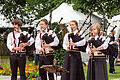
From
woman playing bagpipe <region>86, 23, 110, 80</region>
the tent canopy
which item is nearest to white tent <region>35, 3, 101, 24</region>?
the tent canopy

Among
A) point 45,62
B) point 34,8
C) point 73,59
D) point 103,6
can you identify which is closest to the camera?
point 45,62

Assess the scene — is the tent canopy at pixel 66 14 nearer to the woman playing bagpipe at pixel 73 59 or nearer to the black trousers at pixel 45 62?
the woman playing bagpipe at pixel 73 59

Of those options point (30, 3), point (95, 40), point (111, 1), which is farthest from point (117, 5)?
point (30, 3)

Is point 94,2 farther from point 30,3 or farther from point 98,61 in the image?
point 30,3

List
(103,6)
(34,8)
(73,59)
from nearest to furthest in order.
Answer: (73,59)
(103,6)
(34,8)

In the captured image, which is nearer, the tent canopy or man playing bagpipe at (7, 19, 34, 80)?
man playing bagpipe at (7, 19, 34, 80)

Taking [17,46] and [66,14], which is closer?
[17,46]

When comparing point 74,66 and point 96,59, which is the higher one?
point 96,59

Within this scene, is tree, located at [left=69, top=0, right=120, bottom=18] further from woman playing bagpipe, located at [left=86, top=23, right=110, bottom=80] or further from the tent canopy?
woman playing bagpipe, located at [left=86, top=23, right=110, bottom=80]

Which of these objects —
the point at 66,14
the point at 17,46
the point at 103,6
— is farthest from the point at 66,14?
the point at 17,46

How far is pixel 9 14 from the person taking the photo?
82.5 feet

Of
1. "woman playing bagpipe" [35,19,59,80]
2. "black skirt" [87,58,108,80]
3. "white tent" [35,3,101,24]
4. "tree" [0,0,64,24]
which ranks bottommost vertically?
"black skirt" [87,58,108,80]

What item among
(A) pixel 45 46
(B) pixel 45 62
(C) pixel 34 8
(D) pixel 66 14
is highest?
(C) pixel 34 8

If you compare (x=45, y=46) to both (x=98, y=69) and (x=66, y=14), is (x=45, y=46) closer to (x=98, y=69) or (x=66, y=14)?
(x=98, y=69)
